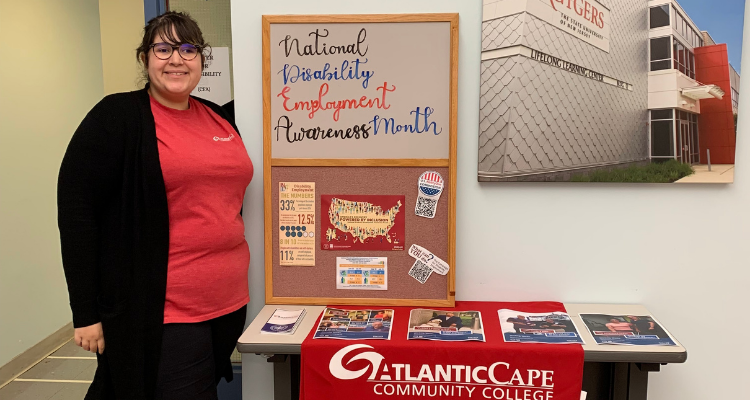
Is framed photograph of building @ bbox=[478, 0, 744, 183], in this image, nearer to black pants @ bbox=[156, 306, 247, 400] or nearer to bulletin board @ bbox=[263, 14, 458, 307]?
bulletin board @ bbox=[263, 14, 458, 307]

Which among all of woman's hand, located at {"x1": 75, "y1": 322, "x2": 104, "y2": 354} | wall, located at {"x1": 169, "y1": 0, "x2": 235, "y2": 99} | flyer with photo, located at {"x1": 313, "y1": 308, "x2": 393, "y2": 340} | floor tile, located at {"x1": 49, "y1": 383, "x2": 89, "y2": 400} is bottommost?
floor tile, located at {"x1": 49, "y1": 383, "x2": 89, "y2": 400}

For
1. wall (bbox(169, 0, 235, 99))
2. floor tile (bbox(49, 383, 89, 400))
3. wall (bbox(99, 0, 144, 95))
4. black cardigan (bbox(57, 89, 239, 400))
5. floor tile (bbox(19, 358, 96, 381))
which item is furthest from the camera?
wall (bbox(99, 0, 144, 95))

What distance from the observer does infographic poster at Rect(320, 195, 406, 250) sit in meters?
1.61

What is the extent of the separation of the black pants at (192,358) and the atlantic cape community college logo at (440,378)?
35cm

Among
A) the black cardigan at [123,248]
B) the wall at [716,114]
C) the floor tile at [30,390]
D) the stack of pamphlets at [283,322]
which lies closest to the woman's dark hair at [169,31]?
the black cardigan at [123,248]

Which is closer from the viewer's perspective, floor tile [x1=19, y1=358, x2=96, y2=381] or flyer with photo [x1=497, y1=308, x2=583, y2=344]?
flyer with photo [x1=497, y1=308, x2=583, y2=344]

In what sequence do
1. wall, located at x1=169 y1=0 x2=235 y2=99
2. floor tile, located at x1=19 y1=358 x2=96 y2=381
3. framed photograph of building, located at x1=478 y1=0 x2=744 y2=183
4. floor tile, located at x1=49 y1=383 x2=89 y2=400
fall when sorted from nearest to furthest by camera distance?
framed photograph of building, located at x1=478 y1=0 x2=744 y2=183, wall, located at x1=169 y1=0 x2=235 y2=99, floor tile, located at x1=49 y1=383 x2=89 y2=400, floor tile, located at x1=19 y1=358 x2=96 y2=381

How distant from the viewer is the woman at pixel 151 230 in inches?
48.9

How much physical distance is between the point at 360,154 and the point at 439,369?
2.34ft

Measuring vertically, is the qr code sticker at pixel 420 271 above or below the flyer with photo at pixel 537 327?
above

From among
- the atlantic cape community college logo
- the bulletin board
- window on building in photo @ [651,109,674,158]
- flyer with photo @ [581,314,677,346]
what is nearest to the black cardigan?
the bulletin board

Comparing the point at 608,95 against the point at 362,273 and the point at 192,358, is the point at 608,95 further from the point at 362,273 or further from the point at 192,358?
the point at 192,358

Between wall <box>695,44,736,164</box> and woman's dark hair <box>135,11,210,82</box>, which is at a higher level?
woman's dark hair <box>135,11,210,82</box>

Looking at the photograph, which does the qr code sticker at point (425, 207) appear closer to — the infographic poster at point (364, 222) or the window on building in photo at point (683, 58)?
the infographic poster at point (364, 222)
